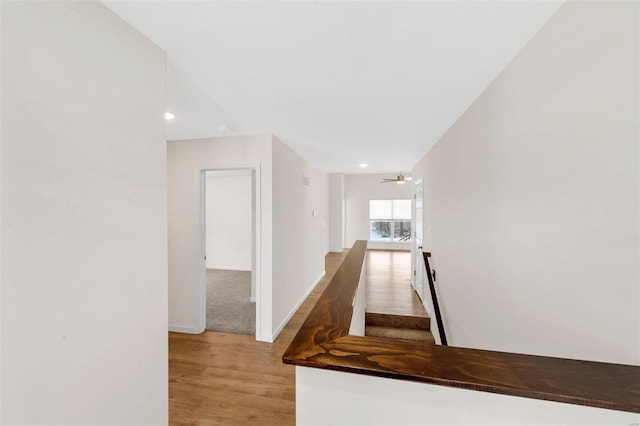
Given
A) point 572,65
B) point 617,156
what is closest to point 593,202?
point 617,156

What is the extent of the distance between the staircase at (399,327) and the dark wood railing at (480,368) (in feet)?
9.51

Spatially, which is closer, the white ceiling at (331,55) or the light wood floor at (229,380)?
the white ceiling at (331,55)

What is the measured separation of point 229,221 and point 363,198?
16.1ft

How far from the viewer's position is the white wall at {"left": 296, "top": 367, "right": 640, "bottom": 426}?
0.69 meters

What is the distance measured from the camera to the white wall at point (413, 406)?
27.3 inches

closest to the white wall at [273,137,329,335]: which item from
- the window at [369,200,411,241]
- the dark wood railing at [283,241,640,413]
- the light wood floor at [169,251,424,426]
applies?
the light wood floor at [169,251,424,426]

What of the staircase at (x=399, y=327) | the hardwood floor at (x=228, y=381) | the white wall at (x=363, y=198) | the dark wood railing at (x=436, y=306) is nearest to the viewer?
the hardwood floor at (x=228, y=381)

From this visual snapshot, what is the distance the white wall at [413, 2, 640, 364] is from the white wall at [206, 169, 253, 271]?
5.48 meters

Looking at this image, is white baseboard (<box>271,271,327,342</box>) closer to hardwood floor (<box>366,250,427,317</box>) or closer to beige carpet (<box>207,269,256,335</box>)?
beige carpet (<box>207,269,256,335</box>)

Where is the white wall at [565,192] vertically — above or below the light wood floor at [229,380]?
above

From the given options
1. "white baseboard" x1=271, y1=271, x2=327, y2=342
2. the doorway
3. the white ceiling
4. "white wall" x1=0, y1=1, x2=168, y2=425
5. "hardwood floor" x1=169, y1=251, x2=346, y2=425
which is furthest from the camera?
the doorway

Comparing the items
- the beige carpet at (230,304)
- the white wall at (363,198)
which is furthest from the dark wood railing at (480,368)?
the white wall at (363,198)

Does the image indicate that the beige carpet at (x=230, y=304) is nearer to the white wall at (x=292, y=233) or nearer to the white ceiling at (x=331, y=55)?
the white wall at (x=292, y=233)

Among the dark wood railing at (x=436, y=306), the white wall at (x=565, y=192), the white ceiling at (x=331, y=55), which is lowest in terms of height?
the dark wood railing at (x=436, y=306)
